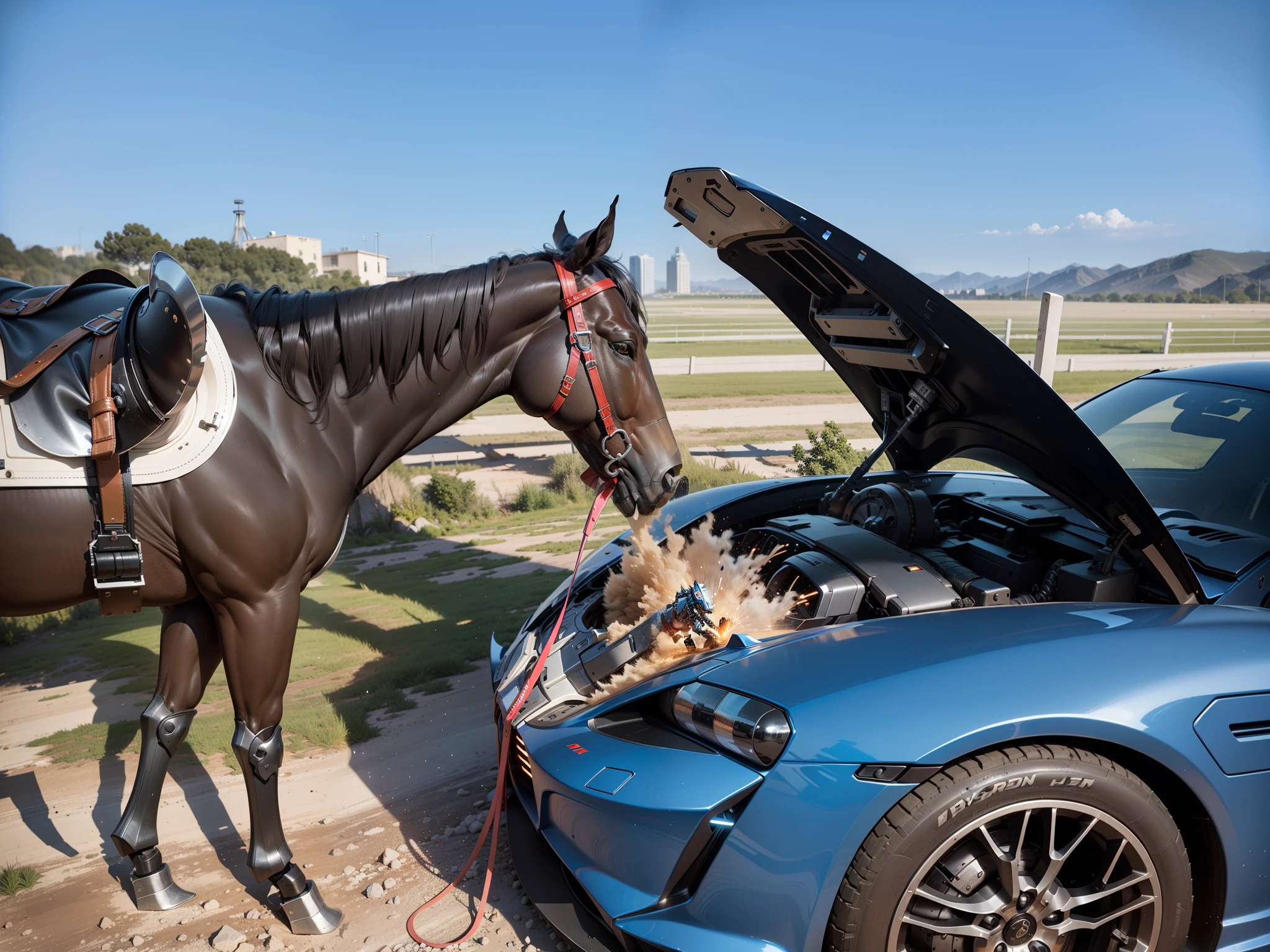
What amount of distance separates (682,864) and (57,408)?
2076 millimetres

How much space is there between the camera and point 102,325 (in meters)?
2.20

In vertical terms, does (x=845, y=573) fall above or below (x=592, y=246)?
below

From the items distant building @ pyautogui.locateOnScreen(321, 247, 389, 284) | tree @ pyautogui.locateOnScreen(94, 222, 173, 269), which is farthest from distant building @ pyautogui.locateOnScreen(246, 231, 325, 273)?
tree @ pyautogui.locateOnScreen(94, 222, 173, 269)

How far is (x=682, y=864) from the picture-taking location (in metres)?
1.67

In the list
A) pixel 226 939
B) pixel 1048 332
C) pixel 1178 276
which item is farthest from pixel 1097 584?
pixel 1178 276

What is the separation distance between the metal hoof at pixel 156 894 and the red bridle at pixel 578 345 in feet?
6.77

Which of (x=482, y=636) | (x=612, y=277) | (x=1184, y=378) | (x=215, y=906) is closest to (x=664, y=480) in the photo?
(x=612, y=277)

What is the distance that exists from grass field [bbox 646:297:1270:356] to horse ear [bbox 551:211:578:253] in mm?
12346

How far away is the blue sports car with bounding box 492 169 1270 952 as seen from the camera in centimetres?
162

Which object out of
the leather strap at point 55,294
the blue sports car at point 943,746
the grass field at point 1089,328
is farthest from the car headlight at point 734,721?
the grass field at point 1089,328

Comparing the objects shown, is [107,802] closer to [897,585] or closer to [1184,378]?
[897,585]

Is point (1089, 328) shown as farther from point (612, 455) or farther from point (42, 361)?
point (42, 361)

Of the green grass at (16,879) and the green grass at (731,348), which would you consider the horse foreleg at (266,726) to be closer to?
the green grass at (16,879)

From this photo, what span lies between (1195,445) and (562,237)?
2.62 m
